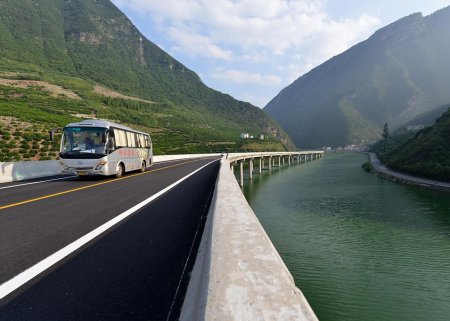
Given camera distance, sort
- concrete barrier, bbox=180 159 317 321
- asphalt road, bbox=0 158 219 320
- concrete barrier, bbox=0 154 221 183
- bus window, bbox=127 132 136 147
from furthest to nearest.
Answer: bus window, bbox=127 132 136 147
concrete barrier, bbox=0 154 221 183
asphalt road, bbox=0 158 219 320
concrete barrier, bbox=180 159 317 321

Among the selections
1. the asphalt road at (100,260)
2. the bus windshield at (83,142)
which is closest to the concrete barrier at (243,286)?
the asphalt road at (100,260)

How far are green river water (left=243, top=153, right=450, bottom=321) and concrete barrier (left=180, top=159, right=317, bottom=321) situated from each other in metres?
8.86

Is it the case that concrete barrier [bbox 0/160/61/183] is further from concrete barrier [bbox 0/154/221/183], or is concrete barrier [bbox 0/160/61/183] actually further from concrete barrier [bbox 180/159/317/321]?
concrete barrier [bbox 180/159/317/321]

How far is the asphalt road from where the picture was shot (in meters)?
3.04

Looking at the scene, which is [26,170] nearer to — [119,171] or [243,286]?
[119,171]

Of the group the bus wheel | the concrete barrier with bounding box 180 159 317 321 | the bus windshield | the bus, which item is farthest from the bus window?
the concrete barrier with bounding box 180 159 317 321

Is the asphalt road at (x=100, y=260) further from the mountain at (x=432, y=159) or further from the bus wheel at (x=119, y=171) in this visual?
the mountain at (x=432, y=159)

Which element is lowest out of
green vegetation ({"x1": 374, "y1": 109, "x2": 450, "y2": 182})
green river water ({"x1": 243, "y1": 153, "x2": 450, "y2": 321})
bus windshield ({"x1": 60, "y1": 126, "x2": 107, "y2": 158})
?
green river water ({"x1": 243, "y1": 153, "x2": 450, "y2": 321})

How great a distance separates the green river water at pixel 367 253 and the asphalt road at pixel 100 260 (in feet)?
24.4

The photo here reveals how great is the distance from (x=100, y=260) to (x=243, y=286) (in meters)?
2.62

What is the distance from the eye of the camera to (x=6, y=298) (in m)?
3.20

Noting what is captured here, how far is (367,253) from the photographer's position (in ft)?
55.0

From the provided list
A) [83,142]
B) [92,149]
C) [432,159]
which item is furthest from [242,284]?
[432,159]

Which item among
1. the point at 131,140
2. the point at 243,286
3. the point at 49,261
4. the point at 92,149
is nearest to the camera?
the point at 243,286
